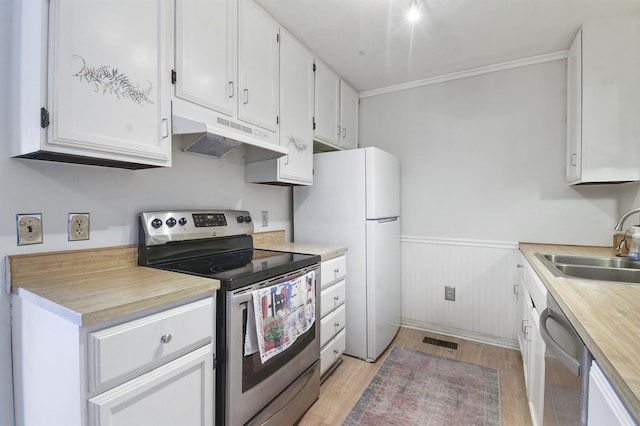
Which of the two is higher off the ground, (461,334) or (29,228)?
(29,228)

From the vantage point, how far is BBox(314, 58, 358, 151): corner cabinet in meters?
2.51

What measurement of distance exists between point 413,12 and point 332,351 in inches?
87.5

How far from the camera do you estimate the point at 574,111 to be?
2.14 m

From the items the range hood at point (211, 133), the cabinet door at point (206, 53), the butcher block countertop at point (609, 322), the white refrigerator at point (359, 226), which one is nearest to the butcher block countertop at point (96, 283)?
the range hood at point (211, 133)

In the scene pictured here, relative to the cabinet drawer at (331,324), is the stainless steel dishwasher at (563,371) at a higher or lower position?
higher

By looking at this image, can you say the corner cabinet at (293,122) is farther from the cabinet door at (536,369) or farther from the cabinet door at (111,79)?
the cabinet door at (536,369)

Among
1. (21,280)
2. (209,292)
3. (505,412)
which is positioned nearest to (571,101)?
(505,412)

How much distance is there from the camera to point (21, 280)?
114 cm

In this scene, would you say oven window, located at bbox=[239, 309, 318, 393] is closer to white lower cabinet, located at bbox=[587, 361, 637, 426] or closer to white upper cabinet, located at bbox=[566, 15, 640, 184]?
white lower cabinet, located at bbox=[587, 361, 637, 426]

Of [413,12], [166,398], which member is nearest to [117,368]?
[166,398]

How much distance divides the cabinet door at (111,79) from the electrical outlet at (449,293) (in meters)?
2.52

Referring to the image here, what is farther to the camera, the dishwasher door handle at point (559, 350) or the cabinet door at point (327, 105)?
the cabinet door at point (327, 105)

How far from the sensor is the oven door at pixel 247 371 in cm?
124

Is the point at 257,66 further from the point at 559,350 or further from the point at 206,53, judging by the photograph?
the point at 559,350
